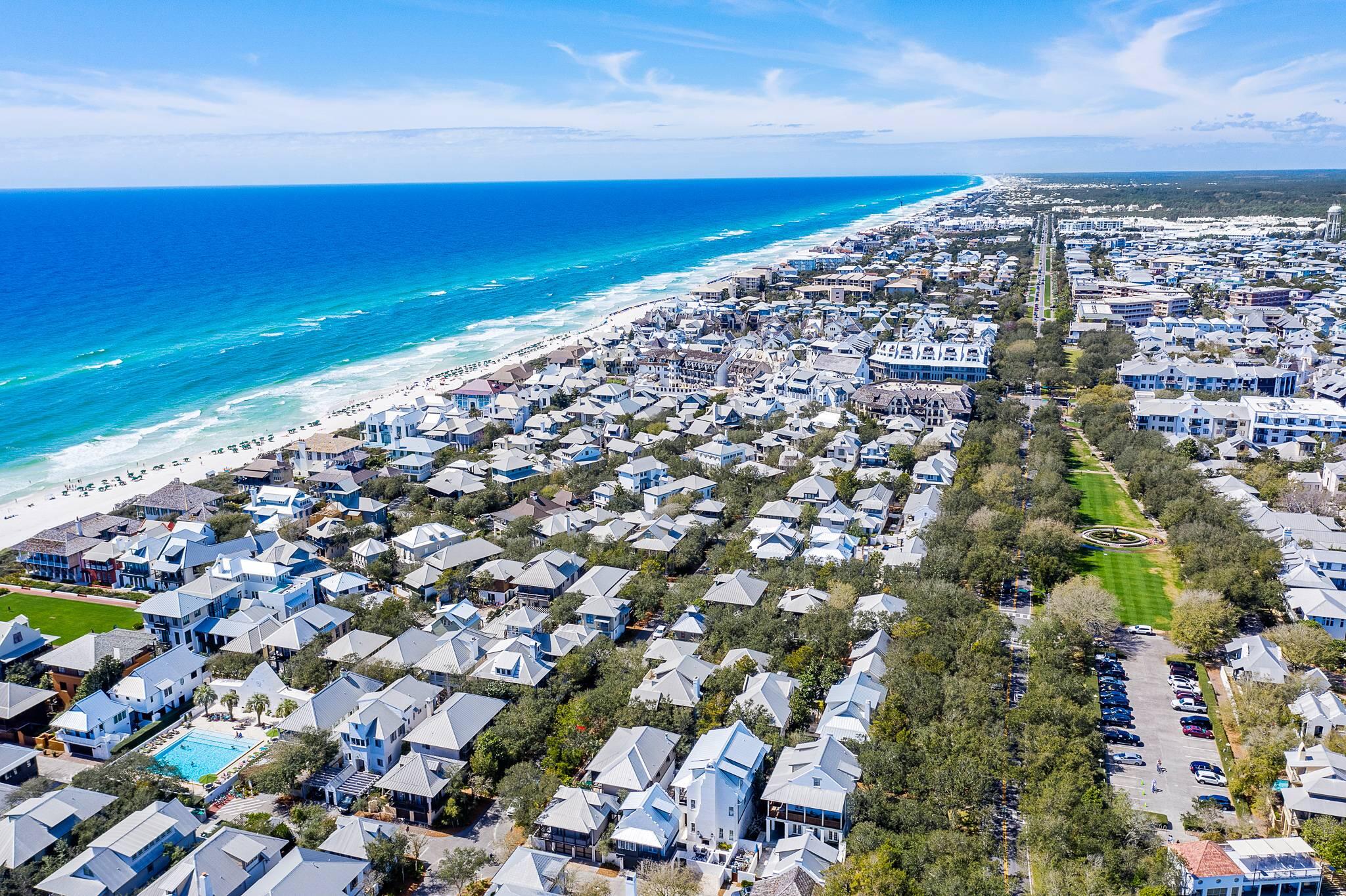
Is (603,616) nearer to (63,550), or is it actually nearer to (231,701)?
(231,701)

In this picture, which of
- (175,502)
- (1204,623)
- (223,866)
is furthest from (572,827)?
(175,502)

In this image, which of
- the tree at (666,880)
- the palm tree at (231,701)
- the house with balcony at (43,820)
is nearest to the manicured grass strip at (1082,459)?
the tree at (666,880)

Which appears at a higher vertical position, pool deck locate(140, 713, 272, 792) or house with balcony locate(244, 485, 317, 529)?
house with balcony locate(244, 485, 317, 529)

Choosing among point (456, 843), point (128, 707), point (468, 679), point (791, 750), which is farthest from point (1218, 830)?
point (128, 707)

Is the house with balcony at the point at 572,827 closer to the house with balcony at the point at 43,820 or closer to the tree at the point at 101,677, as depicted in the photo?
the house with balcony at the point at 43,820

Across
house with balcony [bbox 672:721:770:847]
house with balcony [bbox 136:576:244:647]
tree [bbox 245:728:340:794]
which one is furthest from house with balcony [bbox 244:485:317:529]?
house with balcony [bbox 672:721:770:847]

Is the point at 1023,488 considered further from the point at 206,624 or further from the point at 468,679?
the point at 206,624

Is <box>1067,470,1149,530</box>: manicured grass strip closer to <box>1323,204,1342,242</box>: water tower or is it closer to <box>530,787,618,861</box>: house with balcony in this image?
<box>530,787,618,861</box>: house with balcony

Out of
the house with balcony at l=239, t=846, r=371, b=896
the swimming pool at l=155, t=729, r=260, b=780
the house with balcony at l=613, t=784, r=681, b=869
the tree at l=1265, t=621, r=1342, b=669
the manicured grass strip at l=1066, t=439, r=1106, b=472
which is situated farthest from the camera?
the manicured grass strip at l=1066, t=439, r=1106, b=472
